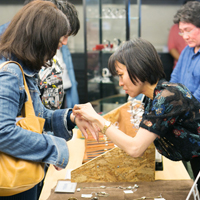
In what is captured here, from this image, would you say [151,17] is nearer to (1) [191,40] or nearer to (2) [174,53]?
(2) [174,53]

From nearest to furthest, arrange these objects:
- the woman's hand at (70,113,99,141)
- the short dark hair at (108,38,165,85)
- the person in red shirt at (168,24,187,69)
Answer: the short dark hair at (108,38,165,85), the woman's hand at (70,113,99,141), the person in red shirt at (168,24,187,69)

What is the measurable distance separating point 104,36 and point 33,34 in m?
3.46

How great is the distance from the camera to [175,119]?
4.56 ft

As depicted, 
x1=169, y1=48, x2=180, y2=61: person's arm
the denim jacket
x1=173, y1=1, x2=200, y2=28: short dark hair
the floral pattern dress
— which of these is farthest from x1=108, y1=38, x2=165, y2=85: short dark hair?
x1=169, y1=48, x2=180, y2=61: person's arm

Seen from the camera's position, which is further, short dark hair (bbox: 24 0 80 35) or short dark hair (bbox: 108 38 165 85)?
short dark hair (bbox: 24 0 80 35)

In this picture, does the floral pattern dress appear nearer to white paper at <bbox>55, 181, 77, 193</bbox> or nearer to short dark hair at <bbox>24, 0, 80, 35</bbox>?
white paper at <bbox>55, 181, 77, 193</bbox>

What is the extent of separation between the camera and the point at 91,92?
4.44m

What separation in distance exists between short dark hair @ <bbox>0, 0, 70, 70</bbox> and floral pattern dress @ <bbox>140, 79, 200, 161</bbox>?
24.2 inches

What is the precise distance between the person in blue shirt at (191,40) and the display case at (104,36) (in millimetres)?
1404

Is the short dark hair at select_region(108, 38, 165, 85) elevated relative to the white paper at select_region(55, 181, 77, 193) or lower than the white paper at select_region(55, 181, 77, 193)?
elevated

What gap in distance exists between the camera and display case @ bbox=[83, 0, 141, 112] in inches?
162

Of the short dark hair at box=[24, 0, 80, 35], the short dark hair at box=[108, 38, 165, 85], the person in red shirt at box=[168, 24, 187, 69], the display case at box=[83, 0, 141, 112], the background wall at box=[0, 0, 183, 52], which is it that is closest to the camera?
the short dark hair at box=[108, 38, 165, 85]

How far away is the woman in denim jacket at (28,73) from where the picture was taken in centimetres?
99

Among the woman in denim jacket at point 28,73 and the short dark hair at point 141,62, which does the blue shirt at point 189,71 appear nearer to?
the short dark hair at point 141,62
